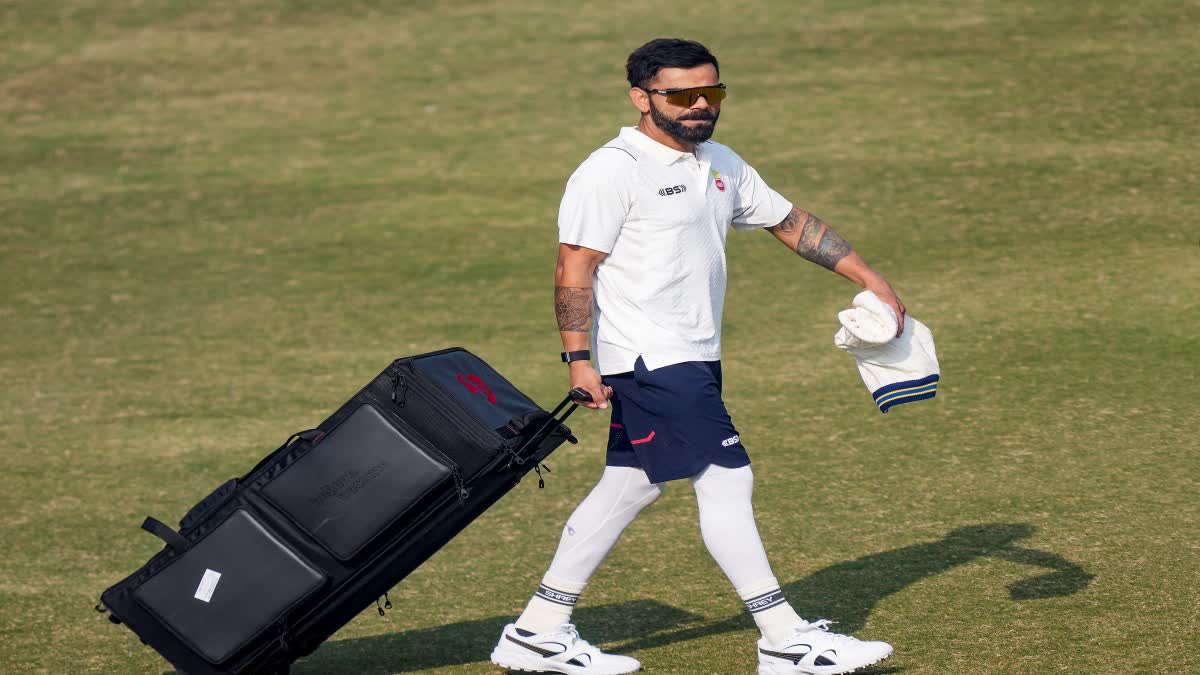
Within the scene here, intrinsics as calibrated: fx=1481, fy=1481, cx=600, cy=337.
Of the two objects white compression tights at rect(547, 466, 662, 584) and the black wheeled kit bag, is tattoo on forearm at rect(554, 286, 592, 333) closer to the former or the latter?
the black wheeled kit bag

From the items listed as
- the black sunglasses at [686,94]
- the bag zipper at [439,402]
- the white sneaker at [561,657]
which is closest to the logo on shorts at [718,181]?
the black sunglasses at [686,94]

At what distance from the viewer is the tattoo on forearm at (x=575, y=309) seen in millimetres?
4441

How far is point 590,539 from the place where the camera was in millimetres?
4594

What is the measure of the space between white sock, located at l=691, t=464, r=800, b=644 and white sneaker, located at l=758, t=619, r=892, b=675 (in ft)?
0.14

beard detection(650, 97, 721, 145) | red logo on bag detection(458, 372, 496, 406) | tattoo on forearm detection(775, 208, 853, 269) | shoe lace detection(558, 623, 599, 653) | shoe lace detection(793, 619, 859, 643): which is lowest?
shoe lace detection(558, 623, 599, 653)

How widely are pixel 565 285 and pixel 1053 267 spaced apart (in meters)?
6.09

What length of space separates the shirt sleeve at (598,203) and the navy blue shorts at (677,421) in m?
0.40

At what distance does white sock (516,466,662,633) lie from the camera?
15.0 ft

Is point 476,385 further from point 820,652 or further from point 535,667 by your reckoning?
point 820,652

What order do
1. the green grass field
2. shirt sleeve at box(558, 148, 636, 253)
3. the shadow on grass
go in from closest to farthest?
shirt sleeve at box(558, 148, 636, 253) → the shadow on grass → the green grass field

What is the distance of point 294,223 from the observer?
11945mm

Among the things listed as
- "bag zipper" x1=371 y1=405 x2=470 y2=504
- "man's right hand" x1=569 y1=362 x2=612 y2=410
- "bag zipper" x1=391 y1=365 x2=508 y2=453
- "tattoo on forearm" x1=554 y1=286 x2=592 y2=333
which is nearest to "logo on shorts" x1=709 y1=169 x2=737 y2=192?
"tattoo on forearm" x1=554 y1=286 x2=592 y2=333

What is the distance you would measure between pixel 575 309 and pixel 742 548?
0.87 metres

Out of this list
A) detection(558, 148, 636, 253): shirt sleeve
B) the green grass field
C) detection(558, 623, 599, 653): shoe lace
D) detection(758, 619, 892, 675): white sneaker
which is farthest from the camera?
the green grass field
